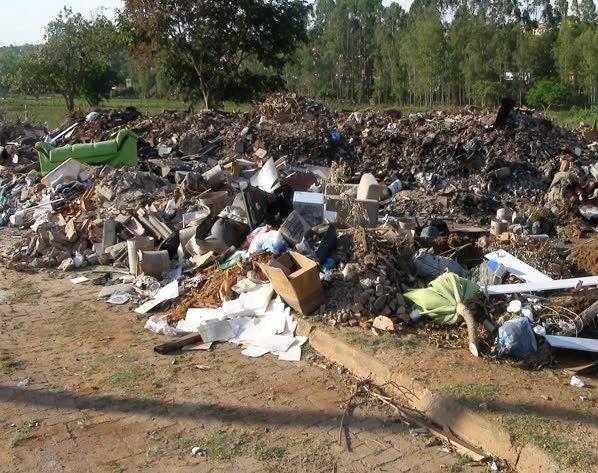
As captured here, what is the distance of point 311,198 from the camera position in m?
7.13

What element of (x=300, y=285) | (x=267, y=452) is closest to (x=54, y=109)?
(x=300, y=285)

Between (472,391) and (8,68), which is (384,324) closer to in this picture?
(472,391)

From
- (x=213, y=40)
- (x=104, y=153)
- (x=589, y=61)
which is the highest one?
(x=213, y=40)

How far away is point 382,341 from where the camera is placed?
4746 millimetres

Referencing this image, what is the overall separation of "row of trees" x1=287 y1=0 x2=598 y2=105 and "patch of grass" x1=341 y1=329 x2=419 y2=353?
23.5 metres

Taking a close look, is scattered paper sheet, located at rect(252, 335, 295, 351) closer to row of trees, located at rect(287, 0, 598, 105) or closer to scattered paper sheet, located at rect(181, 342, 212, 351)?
scattered paper sheet, located at rect(181, 342, 212, 351)

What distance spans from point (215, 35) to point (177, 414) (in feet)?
67.5

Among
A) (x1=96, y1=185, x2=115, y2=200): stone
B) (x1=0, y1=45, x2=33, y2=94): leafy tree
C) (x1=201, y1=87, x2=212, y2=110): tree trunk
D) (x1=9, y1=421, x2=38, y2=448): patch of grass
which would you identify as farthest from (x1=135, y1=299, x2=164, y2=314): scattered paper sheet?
(x1=0, y1=45, x2=33, y2=94): leafy tree

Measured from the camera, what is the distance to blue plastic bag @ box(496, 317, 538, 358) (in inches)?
176

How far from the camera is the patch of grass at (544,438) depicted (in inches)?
127

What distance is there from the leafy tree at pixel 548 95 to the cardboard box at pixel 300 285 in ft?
105

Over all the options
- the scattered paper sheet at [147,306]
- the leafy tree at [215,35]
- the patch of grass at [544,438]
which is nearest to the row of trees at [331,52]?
the leafy tree at [215,35]

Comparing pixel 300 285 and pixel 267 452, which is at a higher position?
pixel 300 285

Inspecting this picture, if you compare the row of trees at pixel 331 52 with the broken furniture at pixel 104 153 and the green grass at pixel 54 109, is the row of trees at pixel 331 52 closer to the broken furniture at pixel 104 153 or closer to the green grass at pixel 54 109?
the green grass at pixel 54 109
